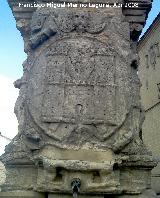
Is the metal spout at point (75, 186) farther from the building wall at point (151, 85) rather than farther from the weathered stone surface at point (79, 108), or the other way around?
the building wall at point (151, 85)

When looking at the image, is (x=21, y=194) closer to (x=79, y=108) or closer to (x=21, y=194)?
(x=21, y=194)

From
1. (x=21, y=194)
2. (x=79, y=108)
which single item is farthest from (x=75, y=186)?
(x=79, y=108)

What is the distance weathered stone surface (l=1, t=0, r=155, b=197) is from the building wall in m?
11.9

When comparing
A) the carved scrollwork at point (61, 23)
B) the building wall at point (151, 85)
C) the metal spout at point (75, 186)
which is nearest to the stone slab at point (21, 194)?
the metal spout at point (75, 186)

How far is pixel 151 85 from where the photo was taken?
761 inches

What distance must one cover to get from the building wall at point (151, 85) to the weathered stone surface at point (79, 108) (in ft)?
39.2

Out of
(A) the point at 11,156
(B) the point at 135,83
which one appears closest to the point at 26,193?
(A) the point at 11,156

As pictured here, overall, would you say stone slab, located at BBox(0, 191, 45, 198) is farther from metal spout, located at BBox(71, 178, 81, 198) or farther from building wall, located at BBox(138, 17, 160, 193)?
building wall, located at BBox(138, 17, 160, 193)

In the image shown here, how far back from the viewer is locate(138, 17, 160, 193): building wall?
1766cm

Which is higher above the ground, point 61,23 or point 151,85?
point 151,85

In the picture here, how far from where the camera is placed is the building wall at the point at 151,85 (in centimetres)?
1766

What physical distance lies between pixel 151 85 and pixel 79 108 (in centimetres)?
1522

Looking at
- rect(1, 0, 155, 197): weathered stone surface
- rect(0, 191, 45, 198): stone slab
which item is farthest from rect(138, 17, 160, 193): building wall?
rect(0, 191, 45, 198): stone slab

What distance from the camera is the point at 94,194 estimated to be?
13.7ft
